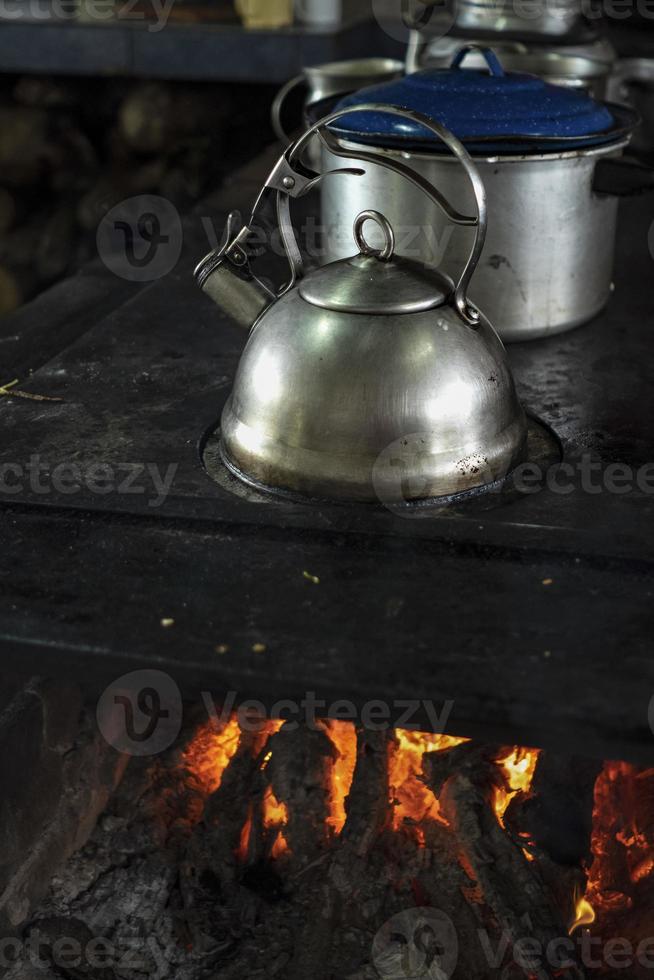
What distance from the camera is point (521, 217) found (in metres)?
1.59

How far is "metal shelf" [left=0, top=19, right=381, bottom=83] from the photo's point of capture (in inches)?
129

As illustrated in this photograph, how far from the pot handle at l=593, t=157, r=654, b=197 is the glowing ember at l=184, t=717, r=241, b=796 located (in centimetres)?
92

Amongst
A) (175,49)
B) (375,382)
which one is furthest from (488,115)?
(175,49)

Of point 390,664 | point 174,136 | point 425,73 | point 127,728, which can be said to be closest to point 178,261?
point 425,73

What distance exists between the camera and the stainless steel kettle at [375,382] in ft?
3.78

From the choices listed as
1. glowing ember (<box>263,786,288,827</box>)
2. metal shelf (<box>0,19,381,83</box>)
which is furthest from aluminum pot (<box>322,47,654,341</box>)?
metal shelf (<box>0,19,381,83</box>)

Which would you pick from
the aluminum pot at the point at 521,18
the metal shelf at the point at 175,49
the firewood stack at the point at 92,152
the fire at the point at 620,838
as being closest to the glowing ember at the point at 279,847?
the fire at the point at 620,838

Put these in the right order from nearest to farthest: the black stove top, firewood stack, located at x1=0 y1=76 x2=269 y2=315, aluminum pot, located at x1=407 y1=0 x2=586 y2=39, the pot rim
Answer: the black stove top, the pot rim, aluminum pot, located at x1=407 y1=0 x2=586 y2=39, firewood stack, located at x1=0 y1=76 x2=269 y2=315

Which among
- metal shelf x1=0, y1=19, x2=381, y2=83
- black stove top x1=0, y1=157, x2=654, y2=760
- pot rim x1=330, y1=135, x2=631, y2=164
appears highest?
pot rim x1=330, y1=135, x2=631, y2=164

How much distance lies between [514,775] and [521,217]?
2.54ft

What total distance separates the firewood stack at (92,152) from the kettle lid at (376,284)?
259 centimetres

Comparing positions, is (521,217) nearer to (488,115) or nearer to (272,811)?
(488,115)

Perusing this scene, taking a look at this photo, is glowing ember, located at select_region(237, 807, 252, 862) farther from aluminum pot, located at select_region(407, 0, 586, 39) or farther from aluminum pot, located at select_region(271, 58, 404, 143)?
aluminum pot, located at select_region(407, 0, 586, 39)

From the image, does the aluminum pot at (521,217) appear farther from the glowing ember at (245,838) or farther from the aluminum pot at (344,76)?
the glowing ember at (245,838)
